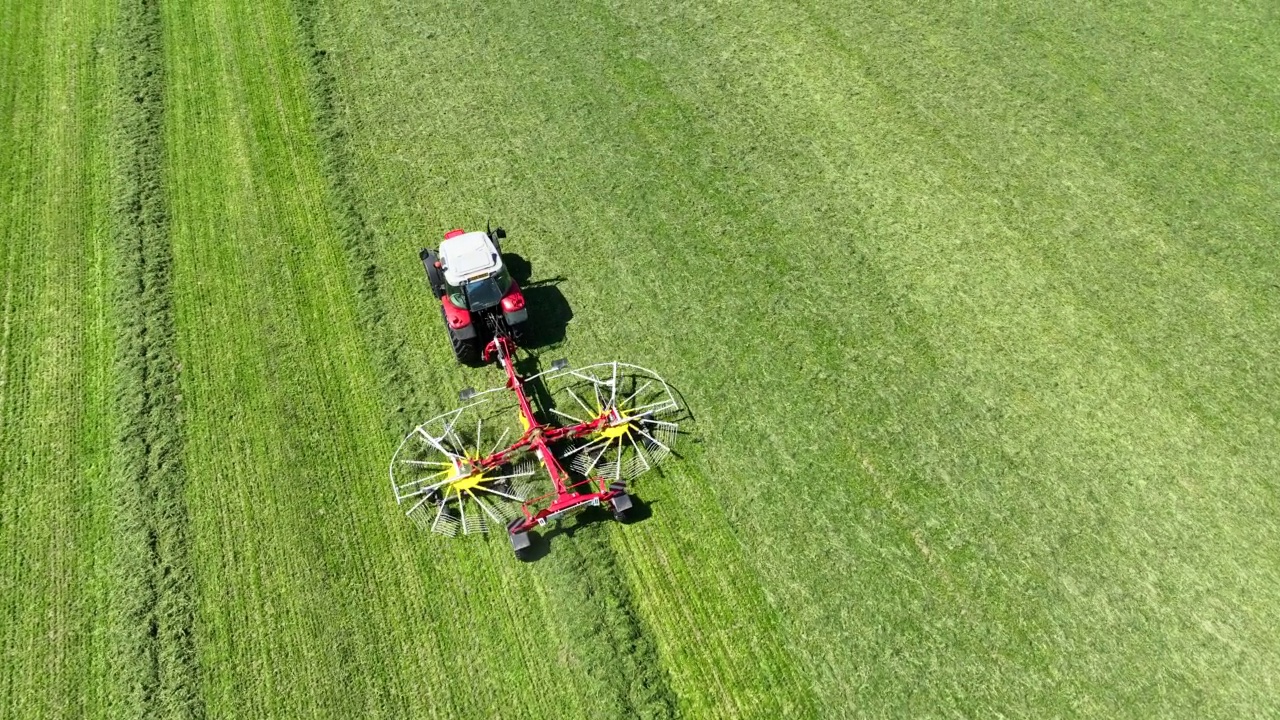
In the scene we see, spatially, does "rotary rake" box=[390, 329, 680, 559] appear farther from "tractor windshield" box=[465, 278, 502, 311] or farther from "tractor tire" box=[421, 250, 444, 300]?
"tractor tire" box=[421, 250, 444, 300]

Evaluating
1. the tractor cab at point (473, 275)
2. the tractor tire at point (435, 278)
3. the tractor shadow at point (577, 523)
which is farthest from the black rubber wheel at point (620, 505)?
the tractor tire at point (435, 278)

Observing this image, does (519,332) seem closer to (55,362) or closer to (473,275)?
(473,275)

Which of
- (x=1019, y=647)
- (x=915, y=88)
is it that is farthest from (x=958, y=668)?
(x=915, y=88)

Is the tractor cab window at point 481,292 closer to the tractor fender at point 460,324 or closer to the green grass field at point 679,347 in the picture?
the tractor fender at point 460,324

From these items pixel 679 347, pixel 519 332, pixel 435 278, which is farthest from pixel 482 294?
pixel 679 347

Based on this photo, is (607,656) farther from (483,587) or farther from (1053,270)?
(1053,270)
